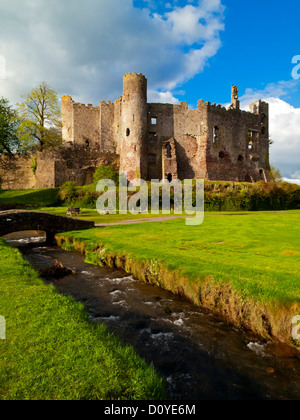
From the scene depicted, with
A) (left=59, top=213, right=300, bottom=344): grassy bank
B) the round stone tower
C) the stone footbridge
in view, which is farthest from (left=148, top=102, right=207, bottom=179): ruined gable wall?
(left=59, top=213, right=300, bottom=344): grassy bank

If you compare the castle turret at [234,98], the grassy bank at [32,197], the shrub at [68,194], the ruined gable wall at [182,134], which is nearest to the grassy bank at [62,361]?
the grassy bank at [32,197]

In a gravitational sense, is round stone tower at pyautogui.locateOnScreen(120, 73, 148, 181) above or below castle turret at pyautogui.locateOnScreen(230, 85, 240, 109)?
below

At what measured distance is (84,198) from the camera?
33219 millimetres

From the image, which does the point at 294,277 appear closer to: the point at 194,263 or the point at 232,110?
the point at 194,263

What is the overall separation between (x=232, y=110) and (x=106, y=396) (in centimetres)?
5045

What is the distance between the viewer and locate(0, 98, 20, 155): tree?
42.5m

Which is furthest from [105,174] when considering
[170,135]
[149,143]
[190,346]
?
[190,346]

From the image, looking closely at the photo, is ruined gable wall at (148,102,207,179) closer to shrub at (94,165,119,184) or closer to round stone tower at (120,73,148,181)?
round stone tower at (120,73,148,181)

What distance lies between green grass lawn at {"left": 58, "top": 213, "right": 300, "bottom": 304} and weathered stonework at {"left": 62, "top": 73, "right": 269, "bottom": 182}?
1028 inches

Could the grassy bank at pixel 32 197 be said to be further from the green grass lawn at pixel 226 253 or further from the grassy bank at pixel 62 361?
the grassy bank at pixel 62 361

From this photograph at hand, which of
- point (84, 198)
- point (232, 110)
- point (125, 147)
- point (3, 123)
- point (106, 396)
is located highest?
point (232, 110)
